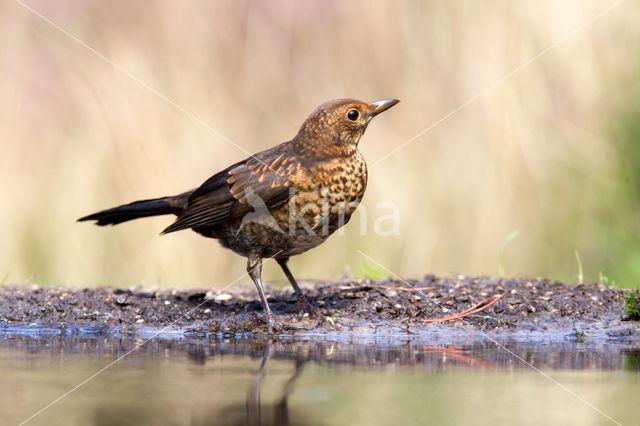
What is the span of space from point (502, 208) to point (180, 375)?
14.6ft

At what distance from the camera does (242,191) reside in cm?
519

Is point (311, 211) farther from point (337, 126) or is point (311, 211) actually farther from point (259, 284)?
point (337, 126)

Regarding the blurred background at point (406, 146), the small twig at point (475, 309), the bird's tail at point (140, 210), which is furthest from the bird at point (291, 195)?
the blurred background at point (406, 146)

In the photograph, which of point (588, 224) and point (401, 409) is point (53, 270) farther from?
point (401, 409)

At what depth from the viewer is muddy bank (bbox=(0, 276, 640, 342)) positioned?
438 cm

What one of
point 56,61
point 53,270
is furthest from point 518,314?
point 56,61

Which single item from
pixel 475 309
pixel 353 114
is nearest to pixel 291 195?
pixel 353 114

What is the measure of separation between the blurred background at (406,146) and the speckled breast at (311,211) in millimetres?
2054

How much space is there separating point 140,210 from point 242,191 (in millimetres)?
919

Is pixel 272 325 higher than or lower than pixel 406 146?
lower

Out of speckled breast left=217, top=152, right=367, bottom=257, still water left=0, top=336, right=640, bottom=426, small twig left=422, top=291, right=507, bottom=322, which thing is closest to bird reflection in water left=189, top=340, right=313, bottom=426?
still water left=0, top=336, right=640, bottom=426

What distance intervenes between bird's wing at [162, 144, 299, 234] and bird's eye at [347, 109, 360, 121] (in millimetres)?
432

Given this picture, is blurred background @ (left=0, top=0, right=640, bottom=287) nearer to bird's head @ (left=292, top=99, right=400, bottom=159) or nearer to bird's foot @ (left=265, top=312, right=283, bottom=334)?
bird's head @ (left=292, top=99, right=400, bottom=159)

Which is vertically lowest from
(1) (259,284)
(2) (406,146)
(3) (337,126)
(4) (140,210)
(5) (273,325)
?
(5) (273,325)
